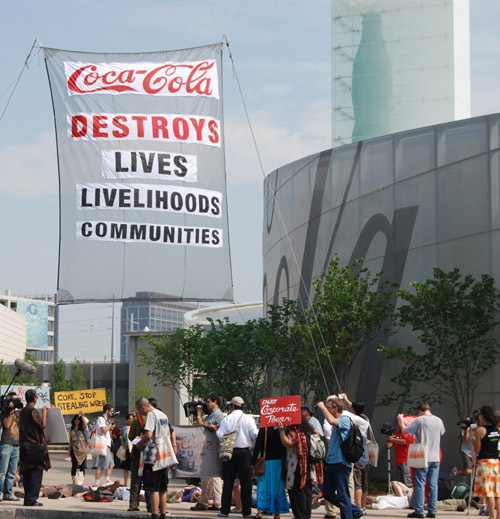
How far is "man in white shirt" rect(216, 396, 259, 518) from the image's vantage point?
13477mm

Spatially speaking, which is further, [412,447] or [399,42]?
[399,42]

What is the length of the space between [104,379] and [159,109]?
89.3 meters

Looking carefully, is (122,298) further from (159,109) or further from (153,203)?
(159,109)

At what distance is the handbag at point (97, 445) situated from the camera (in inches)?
740

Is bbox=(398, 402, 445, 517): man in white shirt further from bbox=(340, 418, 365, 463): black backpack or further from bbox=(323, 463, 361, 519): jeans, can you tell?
bbox=(340, 418, 365, 463): black backpack

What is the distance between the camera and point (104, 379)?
102 meters

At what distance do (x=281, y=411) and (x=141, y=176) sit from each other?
4906mm

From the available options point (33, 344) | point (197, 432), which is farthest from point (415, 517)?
point (33, 344)

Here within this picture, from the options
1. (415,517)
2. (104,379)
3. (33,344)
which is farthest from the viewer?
(33,344)

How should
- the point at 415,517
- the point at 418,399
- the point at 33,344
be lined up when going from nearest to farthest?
the point at 415,517, the point at 418,399, the point at 33,344

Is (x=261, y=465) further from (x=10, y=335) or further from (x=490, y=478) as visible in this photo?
(x=10, y=335)

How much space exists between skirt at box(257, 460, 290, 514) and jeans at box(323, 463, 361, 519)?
694 mm

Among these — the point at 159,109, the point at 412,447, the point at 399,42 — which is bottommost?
the point at 412,447

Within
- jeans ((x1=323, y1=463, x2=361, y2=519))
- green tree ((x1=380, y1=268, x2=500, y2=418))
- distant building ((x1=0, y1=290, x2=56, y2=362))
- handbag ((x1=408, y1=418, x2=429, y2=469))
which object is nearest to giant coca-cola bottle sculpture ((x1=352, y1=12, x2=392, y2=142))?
green tree ((x1=380, y1=268, x2=500, y2=418))
